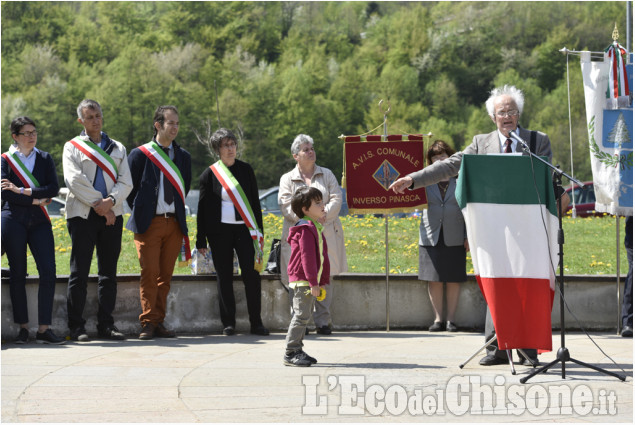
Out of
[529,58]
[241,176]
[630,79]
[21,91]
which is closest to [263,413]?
[241,176]

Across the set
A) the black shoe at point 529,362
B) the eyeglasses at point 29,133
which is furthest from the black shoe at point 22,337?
the black shoe at point 529,362

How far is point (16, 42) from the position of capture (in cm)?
11038

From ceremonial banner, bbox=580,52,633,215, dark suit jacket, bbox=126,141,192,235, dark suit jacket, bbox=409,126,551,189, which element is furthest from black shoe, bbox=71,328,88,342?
ceremonial banner, bbox=580,52,633,215

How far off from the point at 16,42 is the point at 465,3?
212 ft

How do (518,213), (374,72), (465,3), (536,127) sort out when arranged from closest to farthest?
(518,213) → (536,127) → (374,72) → (465,3)

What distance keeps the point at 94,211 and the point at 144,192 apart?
547 mm

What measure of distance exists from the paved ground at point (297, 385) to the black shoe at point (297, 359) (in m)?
0.12

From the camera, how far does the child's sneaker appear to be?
25.8 feet

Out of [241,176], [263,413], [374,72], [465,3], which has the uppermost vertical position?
[465,3]

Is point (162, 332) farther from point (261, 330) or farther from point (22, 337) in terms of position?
point (22, 337)

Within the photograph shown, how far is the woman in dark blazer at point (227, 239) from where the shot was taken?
987 centimetres

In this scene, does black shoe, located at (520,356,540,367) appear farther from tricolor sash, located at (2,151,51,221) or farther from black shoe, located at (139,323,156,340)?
tricolor sash, located at (2,151,51,221)

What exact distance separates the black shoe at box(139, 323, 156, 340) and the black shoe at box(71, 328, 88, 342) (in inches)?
21.2

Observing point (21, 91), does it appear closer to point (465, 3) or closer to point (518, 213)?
point (465, 3)
